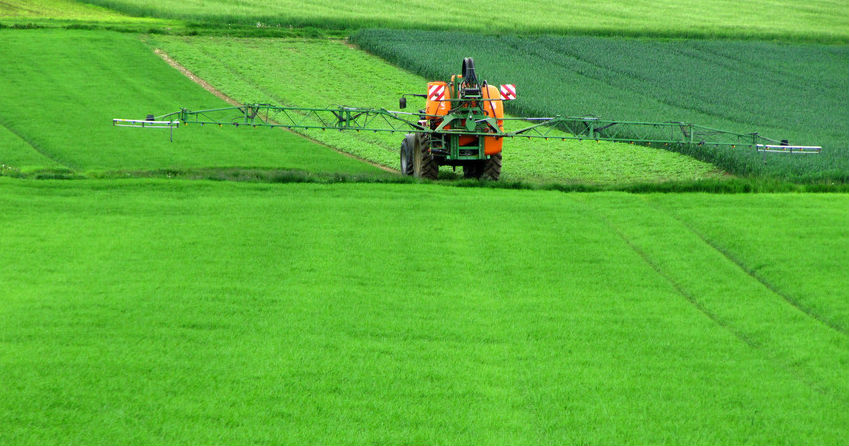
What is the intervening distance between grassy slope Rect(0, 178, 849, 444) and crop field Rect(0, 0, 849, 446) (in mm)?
53

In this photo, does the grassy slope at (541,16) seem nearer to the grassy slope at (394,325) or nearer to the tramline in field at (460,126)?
the tramline in field at (460,126)

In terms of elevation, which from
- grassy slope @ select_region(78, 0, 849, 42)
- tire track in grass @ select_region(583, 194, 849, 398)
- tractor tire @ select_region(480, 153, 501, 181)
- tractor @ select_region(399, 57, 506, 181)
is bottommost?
tire track in grass @ select_region(583, 194, 849, 398)

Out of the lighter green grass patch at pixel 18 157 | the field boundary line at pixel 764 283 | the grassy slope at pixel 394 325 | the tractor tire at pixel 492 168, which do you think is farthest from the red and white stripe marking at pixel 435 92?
the lighter green grass patch at pixel 18 157

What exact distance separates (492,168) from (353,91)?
16425 mm

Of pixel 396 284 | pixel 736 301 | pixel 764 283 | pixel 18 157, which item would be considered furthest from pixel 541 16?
pixel 396 284

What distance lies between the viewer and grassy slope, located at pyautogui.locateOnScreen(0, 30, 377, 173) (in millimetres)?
29375

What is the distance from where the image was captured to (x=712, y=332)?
15.6 meters

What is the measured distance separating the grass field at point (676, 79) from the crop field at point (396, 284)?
1.53ft

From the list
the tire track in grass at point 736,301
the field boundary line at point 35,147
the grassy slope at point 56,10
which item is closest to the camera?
the tire track in grass at point 736,301

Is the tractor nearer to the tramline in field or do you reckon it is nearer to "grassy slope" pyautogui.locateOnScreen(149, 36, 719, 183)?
the tramline in field

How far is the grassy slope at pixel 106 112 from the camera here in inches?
1156

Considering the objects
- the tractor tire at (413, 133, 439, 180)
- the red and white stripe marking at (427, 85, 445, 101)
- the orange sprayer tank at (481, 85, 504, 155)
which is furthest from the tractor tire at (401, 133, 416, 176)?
the orange sprayer tank at (481, 85, 504, 155)

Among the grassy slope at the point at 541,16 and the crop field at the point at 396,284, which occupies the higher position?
the grassy slope at the point at 541,16

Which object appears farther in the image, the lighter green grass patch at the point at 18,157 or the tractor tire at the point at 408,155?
the tractor tire at the point at 408,155
